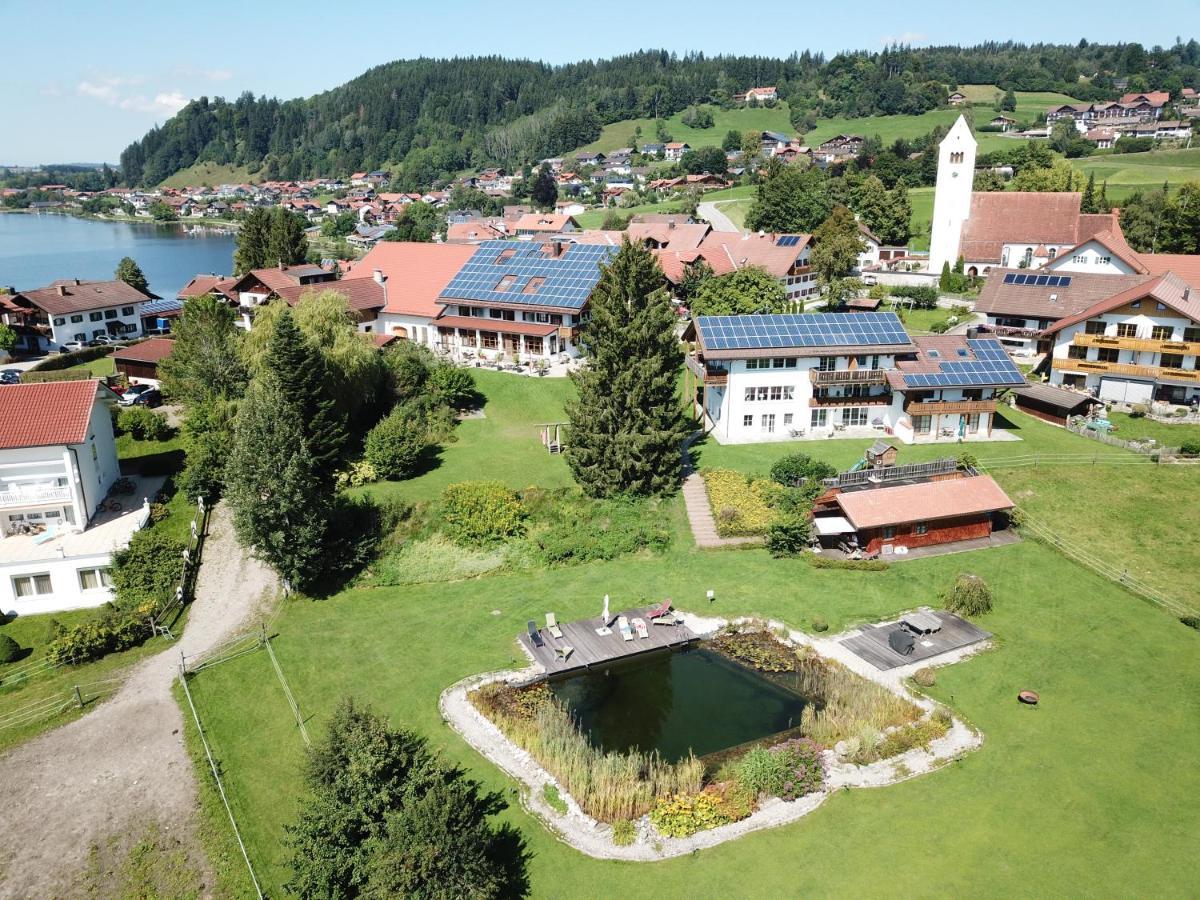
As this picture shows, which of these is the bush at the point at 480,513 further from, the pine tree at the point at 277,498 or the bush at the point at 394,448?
the pine tree at the point at 277,498

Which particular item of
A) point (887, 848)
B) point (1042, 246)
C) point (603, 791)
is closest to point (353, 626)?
point (603, 791)

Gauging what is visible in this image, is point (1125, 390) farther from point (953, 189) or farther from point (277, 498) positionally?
point (277, 498)

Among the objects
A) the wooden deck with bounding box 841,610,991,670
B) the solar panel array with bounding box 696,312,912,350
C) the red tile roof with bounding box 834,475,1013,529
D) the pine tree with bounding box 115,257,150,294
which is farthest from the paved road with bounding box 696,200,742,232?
the wooden deck with bounding box 841,610,991,670

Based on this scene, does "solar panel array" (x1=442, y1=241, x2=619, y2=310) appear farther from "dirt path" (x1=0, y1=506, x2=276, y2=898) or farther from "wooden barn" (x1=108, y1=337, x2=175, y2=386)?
"dirt path" (x1=0, y1=506, x2=276, y2=898)

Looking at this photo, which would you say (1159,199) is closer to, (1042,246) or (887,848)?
(1042,246)

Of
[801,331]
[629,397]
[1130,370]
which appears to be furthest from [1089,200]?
[629,397]

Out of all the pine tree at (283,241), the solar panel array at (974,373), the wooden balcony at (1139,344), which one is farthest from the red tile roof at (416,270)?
the wooden balcony at (1139,344)

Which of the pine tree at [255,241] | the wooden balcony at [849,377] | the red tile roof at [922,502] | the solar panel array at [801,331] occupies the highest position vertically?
the pine tree at [255,241]
